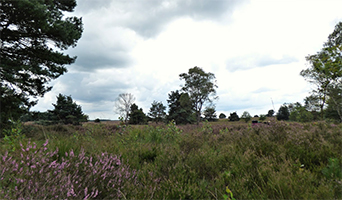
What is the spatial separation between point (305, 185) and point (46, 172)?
3.03 m

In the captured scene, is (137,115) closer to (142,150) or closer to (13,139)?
(13,139)

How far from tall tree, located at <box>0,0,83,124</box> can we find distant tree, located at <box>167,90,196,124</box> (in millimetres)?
31230

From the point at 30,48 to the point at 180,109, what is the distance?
1363 inches

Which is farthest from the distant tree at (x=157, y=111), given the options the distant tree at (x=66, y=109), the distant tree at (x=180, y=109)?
the distant tree at (x=66, y=109)

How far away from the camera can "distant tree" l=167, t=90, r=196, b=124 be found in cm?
4188

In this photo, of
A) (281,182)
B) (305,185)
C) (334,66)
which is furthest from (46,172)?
(334,66)

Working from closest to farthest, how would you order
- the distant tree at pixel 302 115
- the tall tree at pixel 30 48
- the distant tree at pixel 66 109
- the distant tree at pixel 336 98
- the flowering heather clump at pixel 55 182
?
the flowering heather clump at pixel 55 182 → the distant tree at pixel 336 98 → the tall tree at pixel 30 48 → the distant tree at pixel 302 115 → the distant tree at pixel 66 109

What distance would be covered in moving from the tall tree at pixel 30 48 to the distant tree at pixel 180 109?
3123 centimetres

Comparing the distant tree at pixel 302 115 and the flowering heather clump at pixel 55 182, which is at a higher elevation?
the distant tree at pixel 302 115

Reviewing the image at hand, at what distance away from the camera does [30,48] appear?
11.2 metres

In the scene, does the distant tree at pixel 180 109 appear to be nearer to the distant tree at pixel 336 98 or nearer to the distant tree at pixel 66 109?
the distant tree at pixel 66 109

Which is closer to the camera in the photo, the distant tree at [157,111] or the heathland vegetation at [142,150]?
the heathland vegetation at [142,150]

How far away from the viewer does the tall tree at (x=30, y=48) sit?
9.12 m

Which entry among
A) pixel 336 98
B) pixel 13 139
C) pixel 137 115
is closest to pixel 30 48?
pixel 13 139
